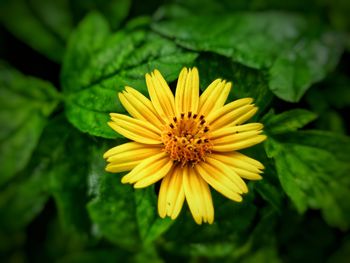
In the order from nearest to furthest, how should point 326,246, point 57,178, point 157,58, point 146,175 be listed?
point 146,175, point 157,58, point 57,178, point 326,246

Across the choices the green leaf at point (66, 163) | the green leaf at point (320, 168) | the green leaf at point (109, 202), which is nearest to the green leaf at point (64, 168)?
the green leaf at point (66, 163)

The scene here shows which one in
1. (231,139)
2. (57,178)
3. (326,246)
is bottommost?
(326,246)

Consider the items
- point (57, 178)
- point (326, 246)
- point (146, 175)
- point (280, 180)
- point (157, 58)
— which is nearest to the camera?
point (146, 175)

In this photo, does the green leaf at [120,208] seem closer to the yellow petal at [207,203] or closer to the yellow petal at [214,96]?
the yellow petal at [207,203]

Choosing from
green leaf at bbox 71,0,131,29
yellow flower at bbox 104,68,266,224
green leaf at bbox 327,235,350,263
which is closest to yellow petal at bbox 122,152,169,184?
yellow flower at bbox 104,68,266,224

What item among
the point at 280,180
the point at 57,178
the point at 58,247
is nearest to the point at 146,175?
the point at 280,180

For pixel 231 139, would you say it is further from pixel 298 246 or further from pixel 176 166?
pixel 298 246
